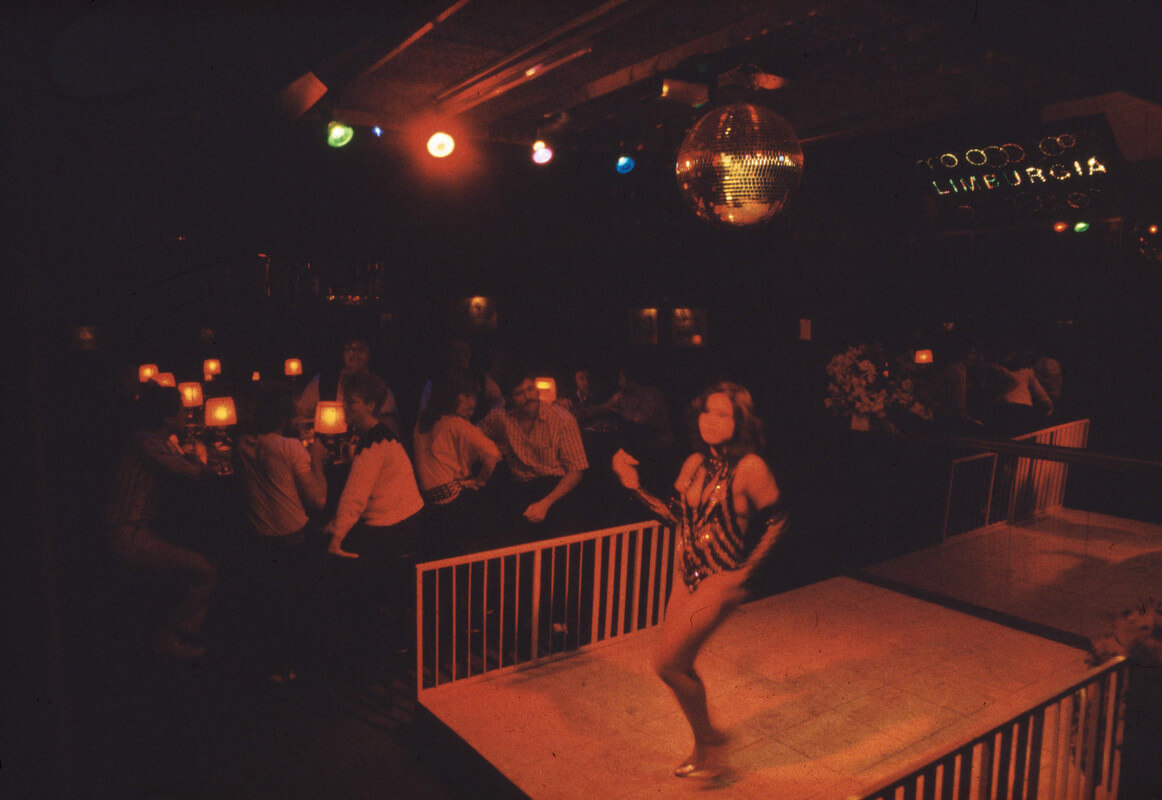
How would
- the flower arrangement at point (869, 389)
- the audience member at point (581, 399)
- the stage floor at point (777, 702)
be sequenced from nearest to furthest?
the stage floor at point (777, 702) < the flower arrangement at point (869, 389) < the audience member at point (581, 399)

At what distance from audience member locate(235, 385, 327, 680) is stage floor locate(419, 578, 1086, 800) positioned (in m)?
1.09

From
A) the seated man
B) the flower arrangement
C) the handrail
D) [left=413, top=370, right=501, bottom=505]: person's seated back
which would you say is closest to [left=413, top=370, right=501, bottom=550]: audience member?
[left=413, top=370, right=501, bottom=505]: person's seated back

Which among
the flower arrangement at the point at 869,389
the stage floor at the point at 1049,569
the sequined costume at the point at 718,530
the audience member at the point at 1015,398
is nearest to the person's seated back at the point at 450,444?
the sequined costume at the point at 718,530

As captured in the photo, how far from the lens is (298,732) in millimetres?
3818

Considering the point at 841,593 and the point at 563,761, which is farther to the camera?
the point at 841,593

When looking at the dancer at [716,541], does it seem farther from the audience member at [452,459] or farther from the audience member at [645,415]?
the audience member at [645,415]

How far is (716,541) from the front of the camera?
321cm

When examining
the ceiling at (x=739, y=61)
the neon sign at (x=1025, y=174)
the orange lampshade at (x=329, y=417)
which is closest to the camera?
the ceiling at (x=739, y=61)

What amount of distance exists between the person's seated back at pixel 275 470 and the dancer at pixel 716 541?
2263 millimetres

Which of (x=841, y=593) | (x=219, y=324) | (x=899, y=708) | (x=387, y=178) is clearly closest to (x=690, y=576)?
(x=899, y=708)

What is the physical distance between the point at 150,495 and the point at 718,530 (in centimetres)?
311

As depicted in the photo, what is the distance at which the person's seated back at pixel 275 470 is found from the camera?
4.06 metres

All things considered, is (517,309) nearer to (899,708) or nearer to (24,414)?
(899,708)

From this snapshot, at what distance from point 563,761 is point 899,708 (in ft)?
6.01
